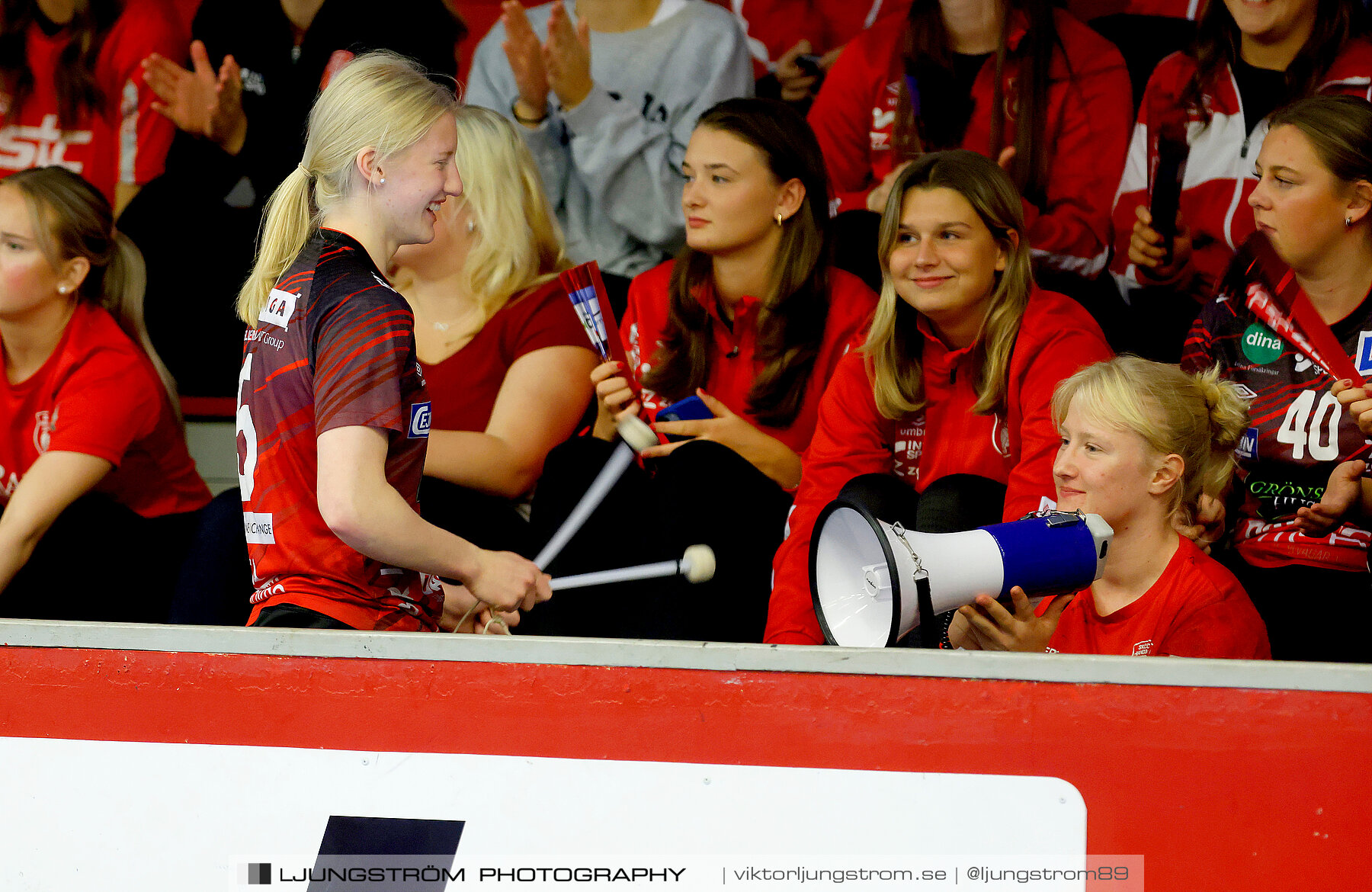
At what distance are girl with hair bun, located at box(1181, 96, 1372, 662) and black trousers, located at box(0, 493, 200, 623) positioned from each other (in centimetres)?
231

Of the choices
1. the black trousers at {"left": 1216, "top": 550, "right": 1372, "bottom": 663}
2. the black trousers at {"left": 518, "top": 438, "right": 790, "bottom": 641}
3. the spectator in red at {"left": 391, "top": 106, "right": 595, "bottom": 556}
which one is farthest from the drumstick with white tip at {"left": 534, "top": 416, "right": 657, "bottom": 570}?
the black trousers at {"left": 1216, "top": 550, "right": 1372, "bottom": 663}

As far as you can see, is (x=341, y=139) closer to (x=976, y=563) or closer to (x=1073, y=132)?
(x=976, y=563)

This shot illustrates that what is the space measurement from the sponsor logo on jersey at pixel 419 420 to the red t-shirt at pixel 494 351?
0.97 metres

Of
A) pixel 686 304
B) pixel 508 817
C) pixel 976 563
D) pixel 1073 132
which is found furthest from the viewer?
pixel 1073 132

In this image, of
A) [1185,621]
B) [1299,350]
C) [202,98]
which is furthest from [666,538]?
[202,98]

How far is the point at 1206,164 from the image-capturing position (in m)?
3.00

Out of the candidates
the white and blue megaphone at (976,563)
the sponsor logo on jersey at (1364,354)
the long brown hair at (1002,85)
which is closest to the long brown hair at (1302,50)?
the long brown hair at (1002,85)

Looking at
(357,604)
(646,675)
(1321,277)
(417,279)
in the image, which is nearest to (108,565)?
(417,279)

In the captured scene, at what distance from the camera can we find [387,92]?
6.15 ft

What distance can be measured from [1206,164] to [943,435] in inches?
41.4

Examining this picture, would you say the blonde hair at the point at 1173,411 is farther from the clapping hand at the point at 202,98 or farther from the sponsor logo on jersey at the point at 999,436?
the clapping hand at the point at 202,98

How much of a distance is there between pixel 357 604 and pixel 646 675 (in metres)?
0.50

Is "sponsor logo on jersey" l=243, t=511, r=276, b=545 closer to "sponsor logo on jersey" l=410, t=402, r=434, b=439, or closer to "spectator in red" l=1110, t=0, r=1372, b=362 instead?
"sponsor logo on jersey" l=410, t=402, r=434, b=439

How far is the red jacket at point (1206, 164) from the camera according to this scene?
2.93 metres
